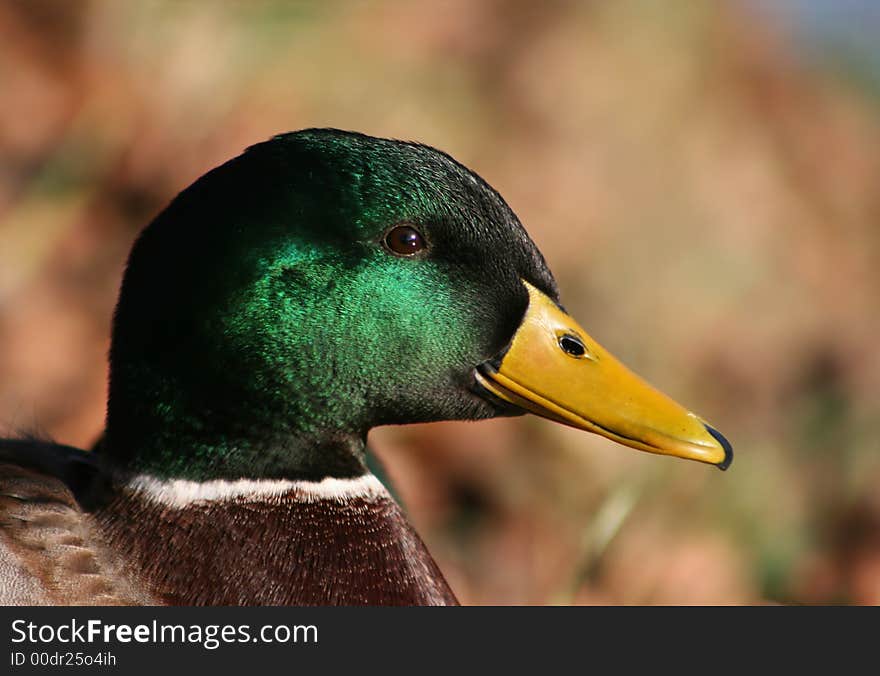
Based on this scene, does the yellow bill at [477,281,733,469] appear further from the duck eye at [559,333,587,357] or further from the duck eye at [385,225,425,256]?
the duck eye at [385,225,425,256]

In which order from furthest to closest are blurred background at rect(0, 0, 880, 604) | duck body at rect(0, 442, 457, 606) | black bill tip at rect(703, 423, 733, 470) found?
blurred background at rect(0, 0, 880, 604) → black bill tip at rect(703, 423, 733, 470) → duck body at rect(0, 442, 457, 606)

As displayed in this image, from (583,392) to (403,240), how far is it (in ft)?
1.17

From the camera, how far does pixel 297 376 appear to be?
2014 millimetres

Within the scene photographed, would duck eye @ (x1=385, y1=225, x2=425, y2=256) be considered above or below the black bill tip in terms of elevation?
above

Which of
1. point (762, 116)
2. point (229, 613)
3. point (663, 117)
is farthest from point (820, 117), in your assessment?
point (229, 613)

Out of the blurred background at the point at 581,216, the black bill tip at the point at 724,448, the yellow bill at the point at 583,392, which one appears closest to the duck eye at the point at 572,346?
the yellow bill at the point at 583,392

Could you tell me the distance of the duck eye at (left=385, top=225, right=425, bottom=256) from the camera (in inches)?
79.1

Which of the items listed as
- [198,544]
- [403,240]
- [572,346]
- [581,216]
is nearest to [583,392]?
[572,346]

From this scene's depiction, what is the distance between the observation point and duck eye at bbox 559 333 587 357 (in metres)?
2.10

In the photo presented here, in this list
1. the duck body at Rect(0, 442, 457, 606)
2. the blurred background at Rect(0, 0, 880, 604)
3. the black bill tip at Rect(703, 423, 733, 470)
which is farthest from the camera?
the blurred background at Rect(0, 0, 880, 604)

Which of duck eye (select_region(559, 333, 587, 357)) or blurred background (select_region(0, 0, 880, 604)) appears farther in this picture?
blurred background (select_region(0, 0, 880, 604))

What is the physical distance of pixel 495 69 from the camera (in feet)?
17.1

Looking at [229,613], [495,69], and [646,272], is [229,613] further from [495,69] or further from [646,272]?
[495,69]

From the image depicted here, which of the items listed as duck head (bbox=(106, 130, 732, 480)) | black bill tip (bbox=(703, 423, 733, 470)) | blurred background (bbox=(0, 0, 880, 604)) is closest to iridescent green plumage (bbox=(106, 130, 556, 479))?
duck head (bbox=(106, 130, 732, 480))
